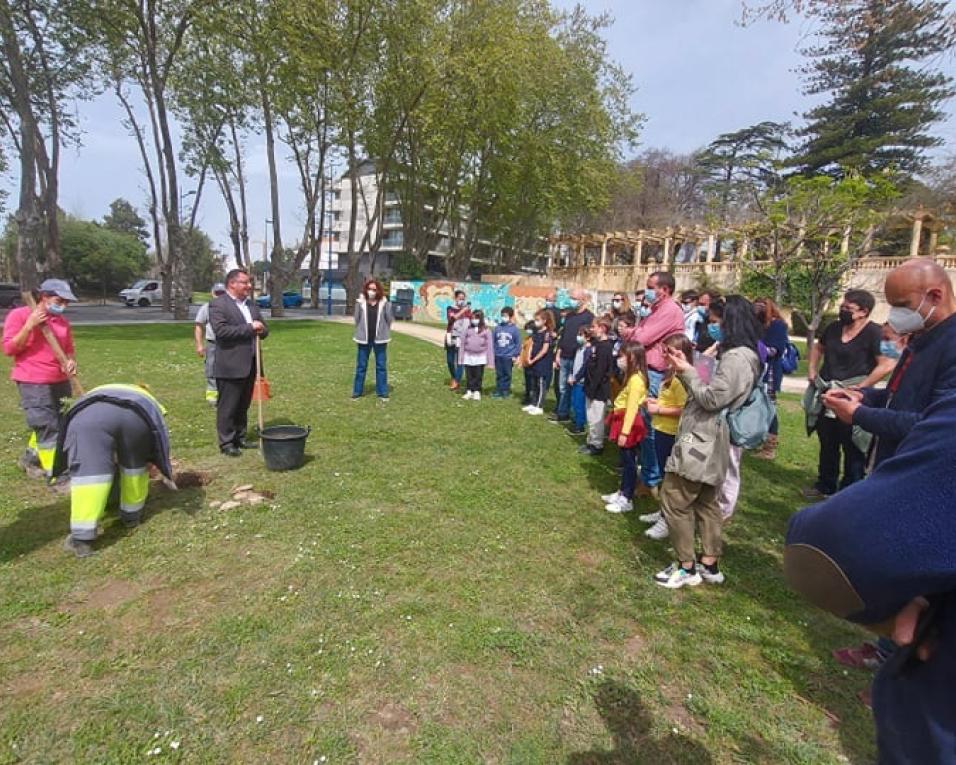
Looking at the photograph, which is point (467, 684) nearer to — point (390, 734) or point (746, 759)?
point (390, 734)

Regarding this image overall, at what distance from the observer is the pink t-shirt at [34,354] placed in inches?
185

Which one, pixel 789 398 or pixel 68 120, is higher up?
pixel 68 120

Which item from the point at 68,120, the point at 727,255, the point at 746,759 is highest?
the point at 68,120

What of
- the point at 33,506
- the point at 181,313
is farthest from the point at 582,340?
the point at 181,313

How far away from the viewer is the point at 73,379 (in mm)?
4891

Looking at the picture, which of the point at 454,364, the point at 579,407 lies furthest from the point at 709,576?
the point at 454,364

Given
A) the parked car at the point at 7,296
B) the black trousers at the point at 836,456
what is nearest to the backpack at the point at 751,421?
the black trousers at the point at 836,456

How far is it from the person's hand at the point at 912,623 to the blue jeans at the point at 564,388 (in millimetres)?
→ 6971

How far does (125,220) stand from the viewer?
Answer: 80125 mm

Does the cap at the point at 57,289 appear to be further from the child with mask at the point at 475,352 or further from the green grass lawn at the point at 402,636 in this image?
the child with mask at the point at 475,352

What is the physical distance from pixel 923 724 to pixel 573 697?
1.94m

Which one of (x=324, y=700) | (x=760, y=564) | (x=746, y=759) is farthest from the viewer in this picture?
(x=760, y=564)

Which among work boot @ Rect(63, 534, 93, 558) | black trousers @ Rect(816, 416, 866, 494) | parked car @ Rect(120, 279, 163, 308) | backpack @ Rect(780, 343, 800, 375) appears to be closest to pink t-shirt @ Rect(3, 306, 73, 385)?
work boot @ Rect(63, 534, 93, 558)

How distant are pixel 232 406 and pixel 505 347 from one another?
16.2 feet
